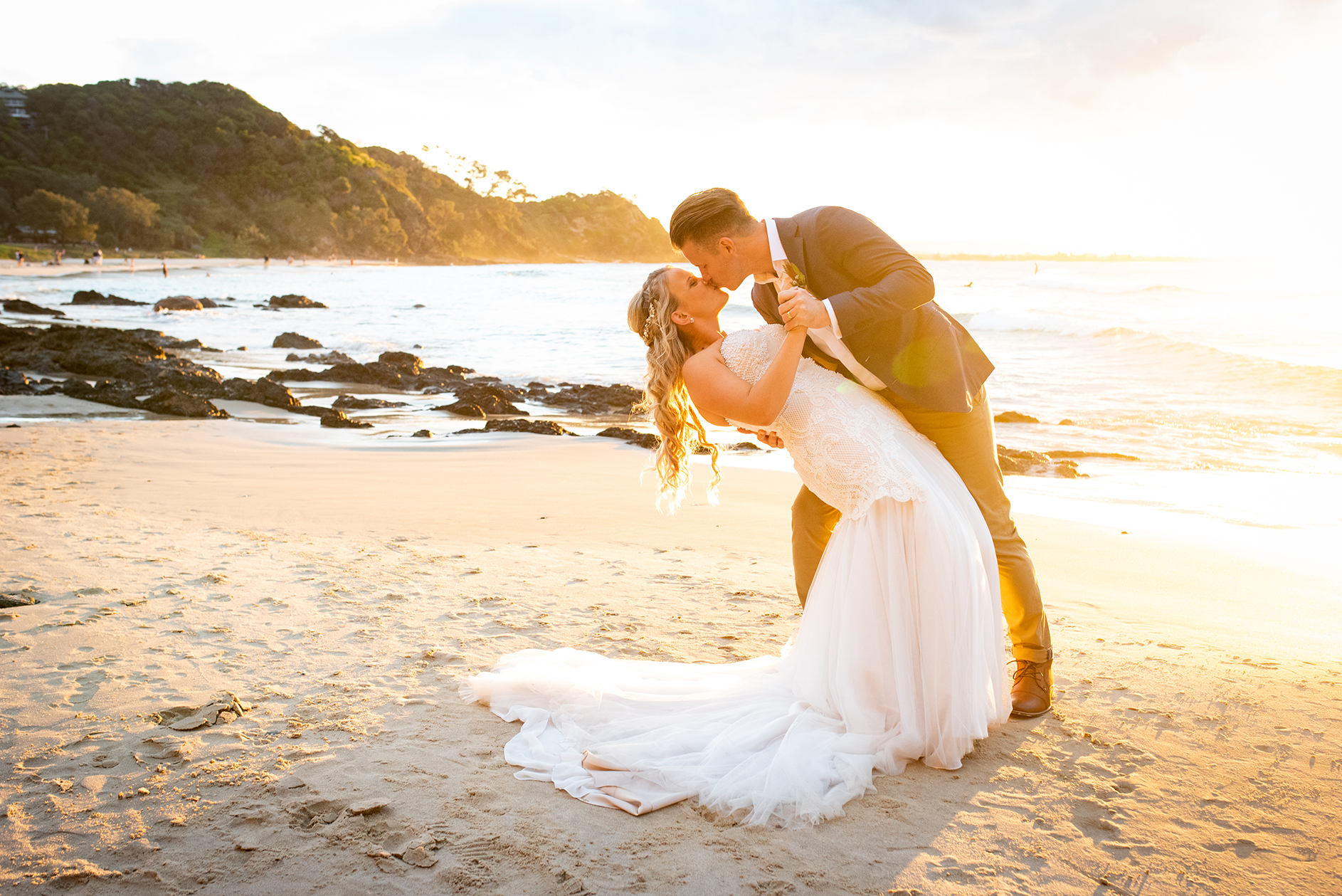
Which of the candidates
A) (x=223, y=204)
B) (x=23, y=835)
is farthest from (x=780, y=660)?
(x=223, y=204)

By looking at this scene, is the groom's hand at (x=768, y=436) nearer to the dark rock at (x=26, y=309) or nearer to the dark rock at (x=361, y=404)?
the dark rock at (x=361, y=404)

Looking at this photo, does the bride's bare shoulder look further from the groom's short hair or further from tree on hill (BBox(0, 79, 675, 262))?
tree on hill (BBox(0, 79, 675, 262))

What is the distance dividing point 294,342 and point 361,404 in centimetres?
971

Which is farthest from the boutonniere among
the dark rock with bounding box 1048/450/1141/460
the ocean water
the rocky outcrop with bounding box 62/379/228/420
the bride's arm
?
the rocky outcrop with bounding box 62/379/228/420

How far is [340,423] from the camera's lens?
1030 cm

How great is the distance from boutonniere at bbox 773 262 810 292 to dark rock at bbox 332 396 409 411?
10138 millimetres

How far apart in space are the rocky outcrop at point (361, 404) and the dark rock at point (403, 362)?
3.30 m

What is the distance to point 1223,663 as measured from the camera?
149 inches

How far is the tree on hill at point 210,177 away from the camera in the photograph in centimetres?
7669

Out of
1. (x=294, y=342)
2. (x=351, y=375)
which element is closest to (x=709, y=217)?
(x=351, y=375)

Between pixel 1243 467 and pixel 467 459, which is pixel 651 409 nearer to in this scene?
pixel 467 459

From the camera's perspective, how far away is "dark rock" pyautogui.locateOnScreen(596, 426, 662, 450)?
9352 millimetres

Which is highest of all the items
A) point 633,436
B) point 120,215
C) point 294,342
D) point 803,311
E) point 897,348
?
point 120,215

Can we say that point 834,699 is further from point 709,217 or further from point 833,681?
point 709,217
